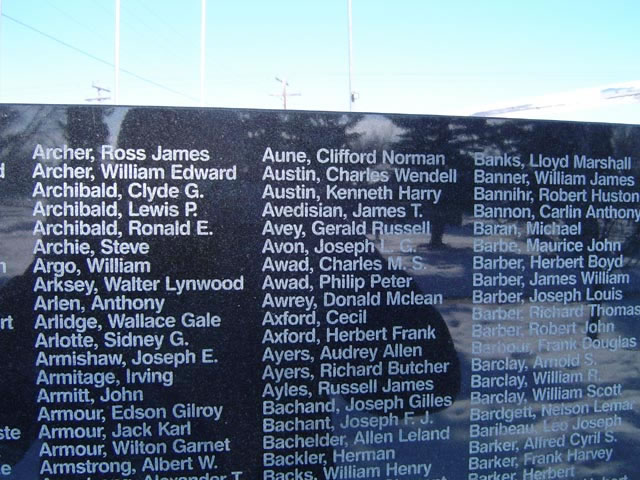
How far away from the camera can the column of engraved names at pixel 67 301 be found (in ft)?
7.36

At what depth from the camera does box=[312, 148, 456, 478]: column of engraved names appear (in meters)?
2.37

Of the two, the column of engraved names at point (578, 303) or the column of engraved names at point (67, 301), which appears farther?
the column of engraved names at point (578, 303)

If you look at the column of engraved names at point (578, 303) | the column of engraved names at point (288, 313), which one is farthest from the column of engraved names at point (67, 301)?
the column of engraved names at point (578, 303)

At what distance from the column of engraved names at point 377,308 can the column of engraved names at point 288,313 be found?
6 centimetres

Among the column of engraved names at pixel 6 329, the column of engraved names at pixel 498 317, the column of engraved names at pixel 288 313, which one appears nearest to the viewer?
the column of engraved names at pixel 6 329

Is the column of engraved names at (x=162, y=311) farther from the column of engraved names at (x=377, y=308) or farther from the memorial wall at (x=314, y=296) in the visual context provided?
the column of engraved names at (x=377, y=308)

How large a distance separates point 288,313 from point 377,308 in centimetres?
39

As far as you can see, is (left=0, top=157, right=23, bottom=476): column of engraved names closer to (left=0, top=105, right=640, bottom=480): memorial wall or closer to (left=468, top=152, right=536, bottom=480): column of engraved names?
(left=0, top=105, right=640, bottom=480): memorial wall

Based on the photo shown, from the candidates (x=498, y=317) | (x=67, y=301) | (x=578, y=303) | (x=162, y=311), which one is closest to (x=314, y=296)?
(x=162, y=311)

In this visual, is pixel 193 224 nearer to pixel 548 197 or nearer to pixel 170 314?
pixel 170 314

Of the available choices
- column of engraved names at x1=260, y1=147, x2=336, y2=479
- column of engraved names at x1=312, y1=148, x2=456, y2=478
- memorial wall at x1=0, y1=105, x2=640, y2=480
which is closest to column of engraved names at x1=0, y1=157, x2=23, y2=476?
memorial wall at x1=0, y1=105, x2=640, y2=480

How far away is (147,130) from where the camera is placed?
228cm

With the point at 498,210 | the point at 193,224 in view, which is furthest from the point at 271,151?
the point at 498,210

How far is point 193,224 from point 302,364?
76 centimetres
